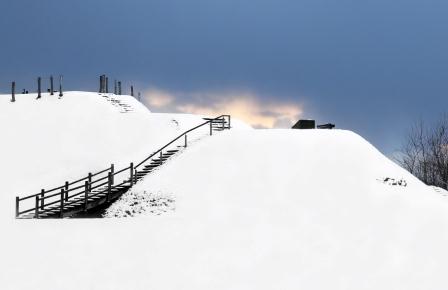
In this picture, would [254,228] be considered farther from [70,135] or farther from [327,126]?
[70,135]

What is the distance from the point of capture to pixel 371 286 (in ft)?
53.1

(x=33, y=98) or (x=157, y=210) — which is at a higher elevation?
(x=33, y=98)

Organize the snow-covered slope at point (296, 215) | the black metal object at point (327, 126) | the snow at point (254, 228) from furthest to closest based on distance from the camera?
the black metal object at point (327, 126) < the snow-covered slope at point (296, 215) < the snow at point (254, 228)

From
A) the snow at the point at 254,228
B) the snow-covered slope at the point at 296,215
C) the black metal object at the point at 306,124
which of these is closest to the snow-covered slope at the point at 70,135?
the snow at the point at 254,228

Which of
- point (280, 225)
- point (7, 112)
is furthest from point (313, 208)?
point (7, 112)

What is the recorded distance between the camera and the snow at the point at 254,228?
653 inches

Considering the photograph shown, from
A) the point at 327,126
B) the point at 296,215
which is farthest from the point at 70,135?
the point at 296,215

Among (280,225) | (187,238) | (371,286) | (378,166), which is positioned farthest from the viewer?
(378,166)

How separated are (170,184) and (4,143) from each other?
77.5 feet

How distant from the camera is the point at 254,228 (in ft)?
70.4

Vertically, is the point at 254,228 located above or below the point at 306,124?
below

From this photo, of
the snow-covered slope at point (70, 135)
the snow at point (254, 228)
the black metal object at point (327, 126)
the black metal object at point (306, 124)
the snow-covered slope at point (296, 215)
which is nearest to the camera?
the snow at point (254, 228)

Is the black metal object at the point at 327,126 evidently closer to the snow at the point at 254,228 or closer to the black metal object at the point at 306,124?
the black metal object at the point at 306,124

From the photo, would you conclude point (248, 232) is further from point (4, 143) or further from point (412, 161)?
point (412, 161)
